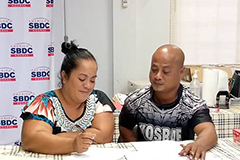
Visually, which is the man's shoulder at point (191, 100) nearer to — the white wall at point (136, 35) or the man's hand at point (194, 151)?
the man's hand at point (194, 151)

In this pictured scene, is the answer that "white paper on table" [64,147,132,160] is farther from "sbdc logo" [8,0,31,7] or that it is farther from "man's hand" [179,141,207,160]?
"sbdc logo" [8,0,31,7]

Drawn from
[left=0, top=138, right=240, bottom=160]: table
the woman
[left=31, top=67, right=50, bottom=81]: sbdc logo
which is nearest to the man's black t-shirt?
the woman

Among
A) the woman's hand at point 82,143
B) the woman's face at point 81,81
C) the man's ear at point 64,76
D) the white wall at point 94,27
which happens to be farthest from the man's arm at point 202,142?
the white wall at point 94,27

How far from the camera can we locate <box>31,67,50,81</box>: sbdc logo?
11.5ft

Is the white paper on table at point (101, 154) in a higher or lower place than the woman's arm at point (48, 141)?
lower

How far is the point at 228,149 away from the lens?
4.44 feet

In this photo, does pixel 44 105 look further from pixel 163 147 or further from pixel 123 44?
pixel 123 44

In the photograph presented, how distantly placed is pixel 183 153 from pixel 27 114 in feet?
2.19

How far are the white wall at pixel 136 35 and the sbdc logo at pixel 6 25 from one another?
114 cm

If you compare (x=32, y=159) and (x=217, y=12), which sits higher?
(x=217, y=12)

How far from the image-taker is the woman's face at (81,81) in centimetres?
151

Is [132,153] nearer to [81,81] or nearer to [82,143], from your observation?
[82,143]

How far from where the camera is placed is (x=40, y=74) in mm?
3533

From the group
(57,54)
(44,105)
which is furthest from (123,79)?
(44,105)
